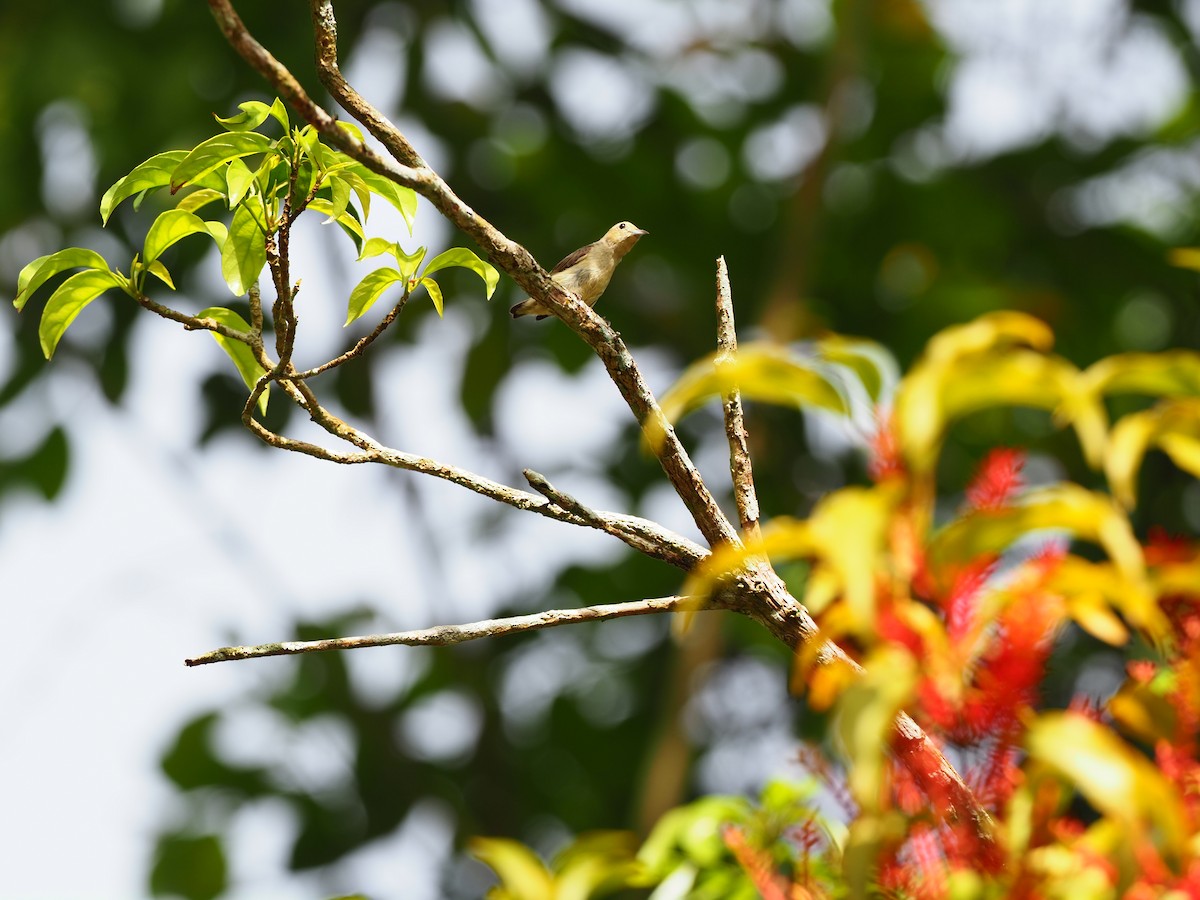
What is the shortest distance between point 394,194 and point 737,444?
0.54 metres

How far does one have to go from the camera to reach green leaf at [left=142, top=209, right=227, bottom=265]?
4.97 feet

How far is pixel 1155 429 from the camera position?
901 millimetres

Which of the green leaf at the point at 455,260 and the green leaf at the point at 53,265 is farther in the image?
the green leaf at the point at 455,260

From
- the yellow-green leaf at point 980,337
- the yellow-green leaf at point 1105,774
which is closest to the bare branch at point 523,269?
the yellow-green leaf at point 980,337

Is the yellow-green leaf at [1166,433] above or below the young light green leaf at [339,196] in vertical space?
below

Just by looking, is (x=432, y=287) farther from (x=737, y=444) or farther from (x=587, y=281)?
(x=587, y=281)

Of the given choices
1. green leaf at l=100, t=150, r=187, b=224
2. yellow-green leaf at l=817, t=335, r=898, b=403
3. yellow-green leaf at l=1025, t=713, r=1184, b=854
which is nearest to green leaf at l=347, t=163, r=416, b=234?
green leaf at l=100, t=150, r=187, b=224

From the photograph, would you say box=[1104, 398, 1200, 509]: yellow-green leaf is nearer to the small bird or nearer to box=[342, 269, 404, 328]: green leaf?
box=[342, 269, 404, 328]: green leaf

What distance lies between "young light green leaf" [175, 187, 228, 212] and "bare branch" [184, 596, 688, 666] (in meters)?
0.57

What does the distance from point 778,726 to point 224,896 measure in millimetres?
2880

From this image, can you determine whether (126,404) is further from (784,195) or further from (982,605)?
(982,605)

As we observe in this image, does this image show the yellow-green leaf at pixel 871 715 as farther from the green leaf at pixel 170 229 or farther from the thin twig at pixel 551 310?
the green leaf at pixel 170 229

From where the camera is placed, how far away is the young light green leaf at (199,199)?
62.9 inches

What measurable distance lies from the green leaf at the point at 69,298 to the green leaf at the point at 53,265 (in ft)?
0.06
